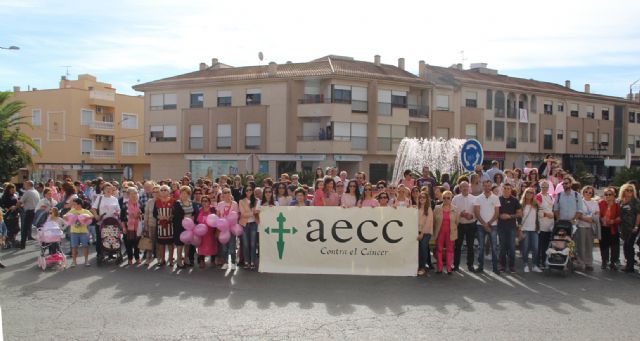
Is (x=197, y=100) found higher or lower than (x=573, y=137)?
higher

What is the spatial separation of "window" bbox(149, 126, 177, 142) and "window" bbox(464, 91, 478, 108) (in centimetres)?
2504

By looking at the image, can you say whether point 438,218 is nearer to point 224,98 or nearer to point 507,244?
point 507,244

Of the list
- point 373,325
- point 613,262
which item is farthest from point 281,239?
point 613,262

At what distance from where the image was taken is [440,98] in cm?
4812

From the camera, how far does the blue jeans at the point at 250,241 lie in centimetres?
1125

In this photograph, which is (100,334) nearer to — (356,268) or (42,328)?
(42,328)

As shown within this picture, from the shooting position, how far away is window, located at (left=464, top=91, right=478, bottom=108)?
4962 cm

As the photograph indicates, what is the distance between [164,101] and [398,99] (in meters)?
19.5

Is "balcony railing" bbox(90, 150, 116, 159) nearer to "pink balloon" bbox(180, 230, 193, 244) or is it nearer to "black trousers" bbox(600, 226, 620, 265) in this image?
"pink balloon" bbox(180, 230, 193, 244)

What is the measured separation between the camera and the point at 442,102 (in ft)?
158

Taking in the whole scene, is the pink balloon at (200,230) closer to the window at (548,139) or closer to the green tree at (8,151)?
the green tree at (8,151)

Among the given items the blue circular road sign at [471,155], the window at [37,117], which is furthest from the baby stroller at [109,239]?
the window at [37,117]

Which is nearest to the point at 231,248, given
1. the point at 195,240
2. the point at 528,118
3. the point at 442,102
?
the point at 195,240

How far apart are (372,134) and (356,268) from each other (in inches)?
1329
